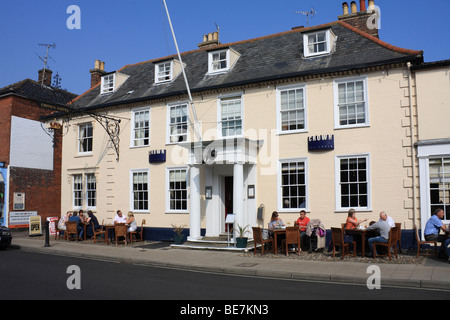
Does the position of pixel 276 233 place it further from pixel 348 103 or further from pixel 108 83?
pixel 108 83

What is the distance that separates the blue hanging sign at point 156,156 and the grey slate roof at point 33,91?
26.2 ft

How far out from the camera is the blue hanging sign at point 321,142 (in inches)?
577

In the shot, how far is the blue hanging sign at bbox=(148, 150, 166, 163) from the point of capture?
1819 centimetres

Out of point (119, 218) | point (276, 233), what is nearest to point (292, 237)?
point (276, 233)

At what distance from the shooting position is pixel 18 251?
16.0m

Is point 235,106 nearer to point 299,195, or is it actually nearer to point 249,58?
point 249,58

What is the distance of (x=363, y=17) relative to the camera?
17.5 m

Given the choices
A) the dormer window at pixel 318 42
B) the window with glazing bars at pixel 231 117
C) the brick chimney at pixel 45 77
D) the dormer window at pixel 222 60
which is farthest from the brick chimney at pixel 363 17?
the brick chimney at pixel 45 77

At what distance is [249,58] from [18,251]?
41.5ft

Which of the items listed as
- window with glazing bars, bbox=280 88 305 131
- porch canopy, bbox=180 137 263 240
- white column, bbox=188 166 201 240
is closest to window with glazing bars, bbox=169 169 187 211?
porch canopy, bbox=180 137 263 240

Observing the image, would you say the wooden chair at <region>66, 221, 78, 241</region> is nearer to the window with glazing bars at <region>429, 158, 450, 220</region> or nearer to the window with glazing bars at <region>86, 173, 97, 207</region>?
the window with glazing bars at <region>86, 173, 97, 207</region>

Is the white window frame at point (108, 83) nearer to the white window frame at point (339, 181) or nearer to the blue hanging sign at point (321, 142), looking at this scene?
the blue hanging sign at point (321, 142)

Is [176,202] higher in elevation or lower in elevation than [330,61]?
lower
